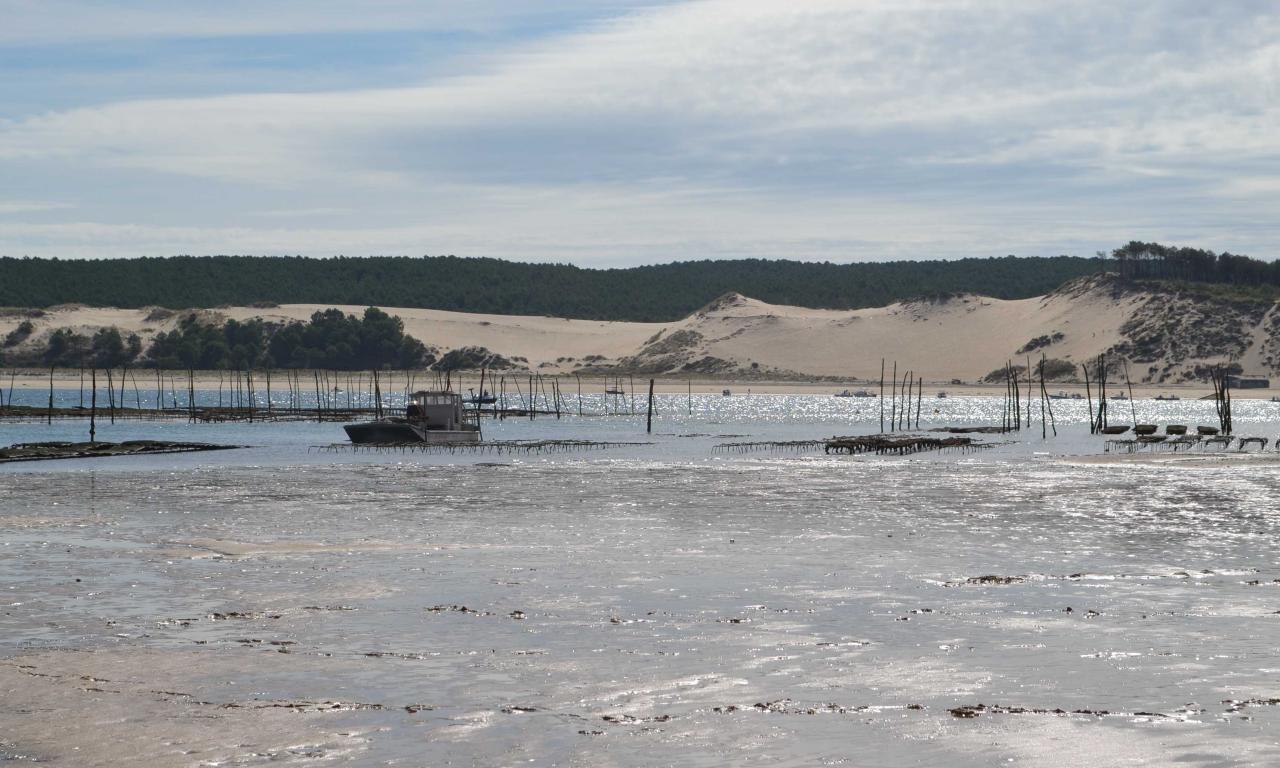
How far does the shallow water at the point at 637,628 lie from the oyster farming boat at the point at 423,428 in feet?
117

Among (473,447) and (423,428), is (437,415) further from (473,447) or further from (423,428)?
(473,447)

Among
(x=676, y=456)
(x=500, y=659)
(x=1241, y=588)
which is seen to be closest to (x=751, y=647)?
(x=500, y=659)

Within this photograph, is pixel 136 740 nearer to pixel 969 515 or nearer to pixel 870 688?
pixel 870 688

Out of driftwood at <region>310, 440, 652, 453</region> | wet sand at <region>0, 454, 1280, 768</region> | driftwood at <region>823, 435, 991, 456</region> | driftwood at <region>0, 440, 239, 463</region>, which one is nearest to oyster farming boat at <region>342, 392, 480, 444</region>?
driftwood at <region>310, 440, 652, 453</region>

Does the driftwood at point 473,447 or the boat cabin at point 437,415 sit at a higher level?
the boat cabin at point 437,415

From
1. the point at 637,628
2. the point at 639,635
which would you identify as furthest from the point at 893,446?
the point at 639,635

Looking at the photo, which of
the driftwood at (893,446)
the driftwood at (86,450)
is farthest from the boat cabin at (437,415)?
the driftwood at (893,446)

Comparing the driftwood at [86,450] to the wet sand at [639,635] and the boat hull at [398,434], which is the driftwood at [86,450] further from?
the wet sand at [639,635]

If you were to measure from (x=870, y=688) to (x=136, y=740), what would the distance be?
28.6 feet

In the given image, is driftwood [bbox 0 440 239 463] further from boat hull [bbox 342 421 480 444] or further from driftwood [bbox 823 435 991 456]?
driftwood [bbox 823 435 991 456]

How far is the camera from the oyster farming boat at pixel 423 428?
279ft

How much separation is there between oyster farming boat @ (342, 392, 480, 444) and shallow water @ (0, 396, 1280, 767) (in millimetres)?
35559

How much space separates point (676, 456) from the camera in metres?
76.8

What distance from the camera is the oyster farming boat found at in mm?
85062
